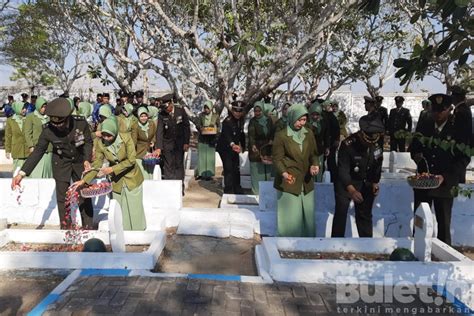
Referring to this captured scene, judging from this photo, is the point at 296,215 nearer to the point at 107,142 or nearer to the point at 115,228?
the point at 115,228

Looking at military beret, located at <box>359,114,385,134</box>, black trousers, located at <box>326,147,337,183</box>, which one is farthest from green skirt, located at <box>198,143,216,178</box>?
military beret, located at <box>359,114,385,134</box>

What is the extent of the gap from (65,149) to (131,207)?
109 cm

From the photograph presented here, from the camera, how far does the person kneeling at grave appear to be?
4.54 metres

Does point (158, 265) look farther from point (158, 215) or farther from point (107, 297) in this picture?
point (158, 215)

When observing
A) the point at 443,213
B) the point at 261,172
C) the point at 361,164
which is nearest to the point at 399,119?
the point at 261,172

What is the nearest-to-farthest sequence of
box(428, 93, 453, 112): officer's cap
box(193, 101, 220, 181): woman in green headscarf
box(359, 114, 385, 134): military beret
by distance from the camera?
box(359, 114, 385, 134): military beret → box(428, 93, 453, 112): officer's cap → box(193, 101, 220, 181): woman in green headscarf

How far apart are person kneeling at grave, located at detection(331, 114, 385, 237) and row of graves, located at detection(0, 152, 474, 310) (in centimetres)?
50

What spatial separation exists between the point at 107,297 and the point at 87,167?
2.15 meters

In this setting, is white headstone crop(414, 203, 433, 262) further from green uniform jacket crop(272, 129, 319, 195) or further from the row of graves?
green uniform jacket crop(272, 129, 319, 195)

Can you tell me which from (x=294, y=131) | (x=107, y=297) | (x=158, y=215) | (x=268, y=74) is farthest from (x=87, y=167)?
(x=268, y=74)

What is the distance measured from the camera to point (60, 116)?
16.0ft

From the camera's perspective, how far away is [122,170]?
496 centimetres

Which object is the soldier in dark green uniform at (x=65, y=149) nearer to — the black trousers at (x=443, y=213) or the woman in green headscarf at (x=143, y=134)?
the woman in green headscarf at (x=143, y=134)

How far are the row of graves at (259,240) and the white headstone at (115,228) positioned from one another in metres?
0.01
